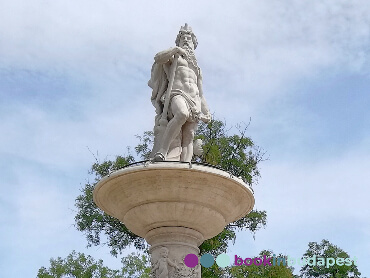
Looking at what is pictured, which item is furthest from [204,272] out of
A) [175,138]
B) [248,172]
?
[175,138]

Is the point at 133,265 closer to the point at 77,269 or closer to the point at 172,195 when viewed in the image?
the point at 77,269

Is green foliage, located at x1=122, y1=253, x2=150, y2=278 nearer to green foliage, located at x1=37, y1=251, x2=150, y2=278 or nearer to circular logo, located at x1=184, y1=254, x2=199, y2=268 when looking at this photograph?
green foliage, located at x1=37, y1=251, x2=150, y2=278

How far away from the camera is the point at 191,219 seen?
9445mm

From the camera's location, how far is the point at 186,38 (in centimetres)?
1121

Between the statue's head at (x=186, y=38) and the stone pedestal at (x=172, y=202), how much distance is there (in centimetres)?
316

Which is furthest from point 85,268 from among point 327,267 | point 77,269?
point 327,267

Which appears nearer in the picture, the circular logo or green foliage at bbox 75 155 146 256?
the circular logo

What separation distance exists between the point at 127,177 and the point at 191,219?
1.34 m

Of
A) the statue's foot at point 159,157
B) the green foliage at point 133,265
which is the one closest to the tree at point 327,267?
the green foliage at point 133,265

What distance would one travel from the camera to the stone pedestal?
8984 millimetres

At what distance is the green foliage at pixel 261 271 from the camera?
1990 centimetres

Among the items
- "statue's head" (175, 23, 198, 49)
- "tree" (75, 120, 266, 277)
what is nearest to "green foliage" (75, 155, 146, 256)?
"tree" (75, 120, 266, 277)

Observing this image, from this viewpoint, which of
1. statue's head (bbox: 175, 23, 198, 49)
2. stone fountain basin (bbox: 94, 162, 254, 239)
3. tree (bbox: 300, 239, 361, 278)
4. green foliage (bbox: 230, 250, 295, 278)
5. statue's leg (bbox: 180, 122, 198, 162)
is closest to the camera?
stone fountain basin (bbox: 94, 162, 254, 239)

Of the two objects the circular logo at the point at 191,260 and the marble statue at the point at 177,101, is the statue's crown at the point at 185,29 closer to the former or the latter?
the marble statue at the point at 177,101
